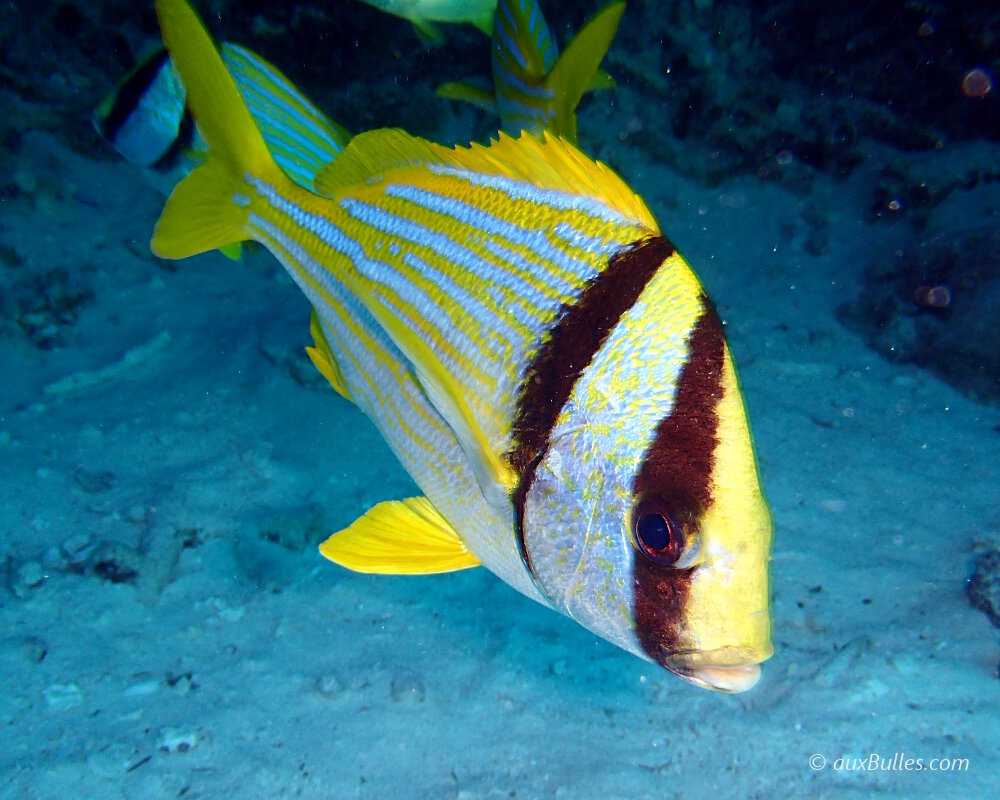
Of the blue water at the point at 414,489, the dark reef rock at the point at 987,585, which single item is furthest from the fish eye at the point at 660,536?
the dark reef rock at the point at 987,585

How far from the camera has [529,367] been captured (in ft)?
4.42

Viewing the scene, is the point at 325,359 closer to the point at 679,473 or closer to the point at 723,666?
the point at 679,473

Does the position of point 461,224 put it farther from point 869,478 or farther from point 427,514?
point 869,478

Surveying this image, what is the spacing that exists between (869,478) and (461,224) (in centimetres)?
436

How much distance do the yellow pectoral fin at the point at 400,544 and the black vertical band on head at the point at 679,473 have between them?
1.91ft

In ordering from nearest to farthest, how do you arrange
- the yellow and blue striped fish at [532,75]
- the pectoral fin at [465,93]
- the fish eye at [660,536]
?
the fish eye at [660,536] → the yellow and blue striped fish at [532,75] → the pectoral fin at [465,93]

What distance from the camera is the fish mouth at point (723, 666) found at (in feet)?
3.66

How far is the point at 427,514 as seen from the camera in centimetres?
174

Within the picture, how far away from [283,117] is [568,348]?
245 cm

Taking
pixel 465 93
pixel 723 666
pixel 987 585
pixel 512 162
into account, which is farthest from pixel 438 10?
pixel 987 585

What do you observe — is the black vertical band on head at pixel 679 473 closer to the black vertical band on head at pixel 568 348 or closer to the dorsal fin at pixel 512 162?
the black vertical band on head at pixel 568 348

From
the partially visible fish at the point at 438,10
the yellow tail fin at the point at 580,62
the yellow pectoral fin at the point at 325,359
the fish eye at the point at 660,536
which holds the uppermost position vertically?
the partially visible fish at the point at 438,10

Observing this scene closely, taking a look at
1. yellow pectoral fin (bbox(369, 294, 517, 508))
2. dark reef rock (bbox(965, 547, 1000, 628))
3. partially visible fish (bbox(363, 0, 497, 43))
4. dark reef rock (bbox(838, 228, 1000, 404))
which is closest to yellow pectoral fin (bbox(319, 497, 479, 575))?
yellow pectoral fin (bbox(369, 294, 517, 508))

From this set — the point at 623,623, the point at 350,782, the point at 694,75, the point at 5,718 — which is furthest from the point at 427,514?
the point at 694,75
